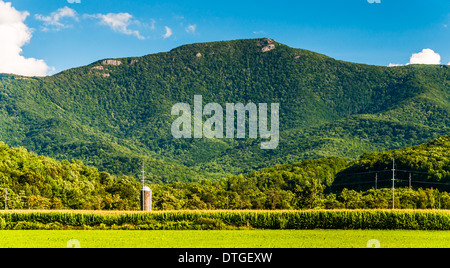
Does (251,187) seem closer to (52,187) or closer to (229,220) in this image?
A: (52,187)

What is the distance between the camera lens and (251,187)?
135m

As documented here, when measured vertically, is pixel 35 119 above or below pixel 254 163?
above

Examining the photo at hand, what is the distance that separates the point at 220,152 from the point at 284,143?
Result: 78.4ft

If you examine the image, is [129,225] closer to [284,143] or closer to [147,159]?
[147,159]

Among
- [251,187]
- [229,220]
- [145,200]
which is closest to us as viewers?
[229,220]

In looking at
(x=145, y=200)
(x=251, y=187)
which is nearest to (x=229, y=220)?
(x=145, y=200)

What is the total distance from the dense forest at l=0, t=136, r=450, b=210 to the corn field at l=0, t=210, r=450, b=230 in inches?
1298

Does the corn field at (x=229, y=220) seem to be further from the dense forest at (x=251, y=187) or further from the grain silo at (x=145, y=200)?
the dense forest at (x=251, y=187)

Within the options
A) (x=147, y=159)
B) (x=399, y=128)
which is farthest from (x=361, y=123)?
(x=147, y=159)

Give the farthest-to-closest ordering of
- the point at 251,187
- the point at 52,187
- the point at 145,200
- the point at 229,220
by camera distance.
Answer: the point at 251,187 < the point at 52,187 < the point at 145,200 < the point at 229,220

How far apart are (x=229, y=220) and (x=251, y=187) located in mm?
84774

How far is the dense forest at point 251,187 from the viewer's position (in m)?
87.5

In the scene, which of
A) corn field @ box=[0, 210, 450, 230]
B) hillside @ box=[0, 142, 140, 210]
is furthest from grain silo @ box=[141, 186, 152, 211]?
hillside @ box=[0, 142, 140, 210]
